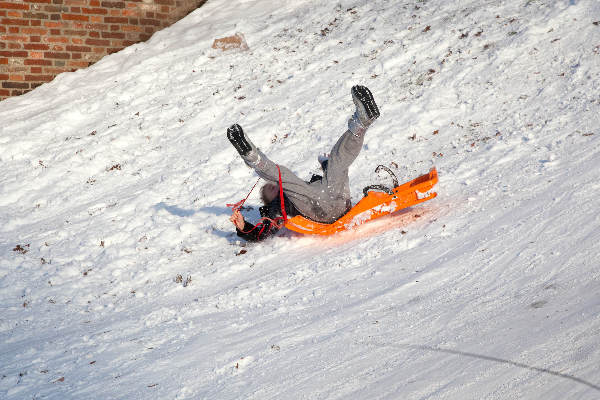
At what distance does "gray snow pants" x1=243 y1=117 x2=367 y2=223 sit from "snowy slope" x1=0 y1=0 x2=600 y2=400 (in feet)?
0.86

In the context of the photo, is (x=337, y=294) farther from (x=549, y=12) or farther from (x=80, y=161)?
(x=549, y=12)

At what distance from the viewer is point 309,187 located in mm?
5000

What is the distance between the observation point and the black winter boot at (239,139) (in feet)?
14.8

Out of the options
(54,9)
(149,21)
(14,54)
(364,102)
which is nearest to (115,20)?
(149,21)

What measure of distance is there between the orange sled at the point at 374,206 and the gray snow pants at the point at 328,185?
9cm

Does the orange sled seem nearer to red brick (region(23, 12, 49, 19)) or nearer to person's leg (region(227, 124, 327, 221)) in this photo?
person's leg (region(227, 124, 327, 221))

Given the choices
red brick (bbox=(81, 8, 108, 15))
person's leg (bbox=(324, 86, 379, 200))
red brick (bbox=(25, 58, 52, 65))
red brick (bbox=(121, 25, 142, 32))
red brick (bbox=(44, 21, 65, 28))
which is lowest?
person's leg (bbox=(324, 86, 379, 200))

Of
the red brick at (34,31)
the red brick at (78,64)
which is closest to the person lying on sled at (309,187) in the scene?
the red brick at (78,64)

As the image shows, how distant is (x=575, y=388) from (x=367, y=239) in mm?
2525

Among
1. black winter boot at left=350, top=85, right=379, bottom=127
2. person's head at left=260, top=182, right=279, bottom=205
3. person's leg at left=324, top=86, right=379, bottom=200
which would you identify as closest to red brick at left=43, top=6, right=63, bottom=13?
person's head at left=260, top=182, right=279, bottom=205

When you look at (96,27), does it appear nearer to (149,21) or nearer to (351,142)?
(149,21)

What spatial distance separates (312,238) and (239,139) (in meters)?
1.17

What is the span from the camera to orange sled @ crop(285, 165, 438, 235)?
5008mm

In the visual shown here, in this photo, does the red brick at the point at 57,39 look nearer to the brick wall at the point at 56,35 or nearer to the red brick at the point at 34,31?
the brick wall at the point at 56,35
